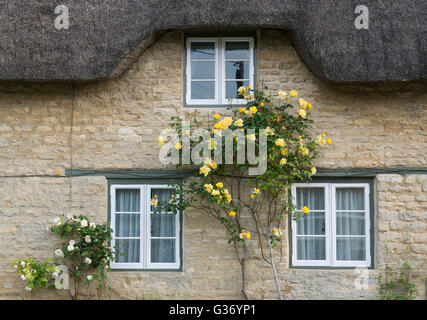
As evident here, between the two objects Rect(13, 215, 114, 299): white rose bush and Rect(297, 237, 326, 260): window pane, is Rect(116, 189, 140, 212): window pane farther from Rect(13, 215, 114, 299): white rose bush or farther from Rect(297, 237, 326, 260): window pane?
Rect(297, 237, 326, 260): window pane

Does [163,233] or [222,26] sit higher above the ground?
[222,26]

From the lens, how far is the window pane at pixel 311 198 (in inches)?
258

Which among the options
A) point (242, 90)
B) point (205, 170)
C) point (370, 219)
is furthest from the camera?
point (370, 219)

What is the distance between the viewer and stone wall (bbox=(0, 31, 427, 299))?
634 centimetres

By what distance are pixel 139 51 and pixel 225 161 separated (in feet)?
5.99

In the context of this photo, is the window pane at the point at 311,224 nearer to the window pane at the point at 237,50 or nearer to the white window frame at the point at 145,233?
the white window frame at the point at 145,233

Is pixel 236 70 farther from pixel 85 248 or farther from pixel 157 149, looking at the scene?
pixel 85 248

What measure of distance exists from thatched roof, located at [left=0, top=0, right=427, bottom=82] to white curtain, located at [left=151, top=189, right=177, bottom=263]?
1748 millimetres

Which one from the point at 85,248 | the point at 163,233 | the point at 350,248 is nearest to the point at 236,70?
the point at 163,233

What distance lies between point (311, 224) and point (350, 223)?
1.68 ft

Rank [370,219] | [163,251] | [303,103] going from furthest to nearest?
[163,251], [370,219], [303,103]

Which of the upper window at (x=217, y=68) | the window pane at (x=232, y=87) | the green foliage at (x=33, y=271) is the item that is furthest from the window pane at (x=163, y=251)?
the window pane at (x=232, y=87)

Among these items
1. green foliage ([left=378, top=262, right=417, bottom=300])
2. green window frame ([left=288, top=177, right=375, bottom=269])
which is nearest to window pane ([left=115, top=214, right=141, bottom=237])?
green window frame ([left=288, top=177, right=375, bottom=269])

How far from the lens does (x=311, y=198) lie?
258 inches
